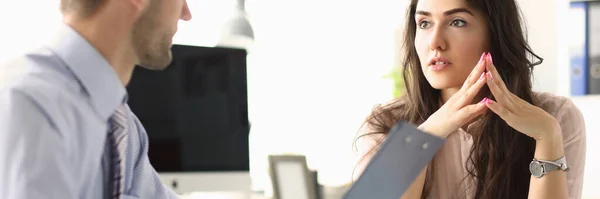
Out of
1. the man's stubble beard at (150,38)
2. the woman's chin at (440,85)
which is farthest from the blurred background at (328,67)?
the man's stubble beard at (150,38)

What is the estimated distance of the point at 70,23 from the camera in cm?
77

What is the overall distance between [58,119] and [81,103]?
56 millimetres

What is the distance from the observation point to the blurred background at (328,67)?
9.59 feet

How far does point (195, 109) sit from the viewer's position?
66.7 inches

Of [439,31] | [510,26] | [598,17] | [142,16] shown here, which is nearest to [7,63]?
[142,16]

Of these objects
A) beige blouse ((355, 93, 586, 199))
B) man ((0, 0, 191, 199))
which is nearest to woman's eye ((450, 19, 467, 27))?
beige blouse ((355, 93, 586, 199))

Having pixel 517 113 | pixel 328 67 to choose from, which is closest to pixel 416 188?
pixel 517 113

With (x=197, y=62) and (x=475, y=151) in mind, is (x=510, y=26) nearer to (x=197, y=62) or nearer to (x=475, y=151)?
(x=475, y=151)

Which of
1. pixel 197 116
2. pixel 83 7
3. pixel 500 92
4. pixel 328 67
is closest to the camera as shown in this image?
pixel 83 7

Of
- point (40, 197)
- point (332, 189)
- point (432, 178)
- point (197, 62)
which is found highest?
point (197, 62)

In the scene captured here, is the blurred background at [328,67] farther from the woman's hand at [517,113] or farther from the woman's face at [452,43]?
the woman's hand at [517,113]

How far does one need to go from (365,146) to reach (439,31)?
0.32 meters

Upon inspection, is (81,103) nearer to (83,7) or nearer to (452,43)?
(83,7)

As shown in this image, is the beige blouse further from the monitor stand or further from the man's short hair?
the man's short hair
